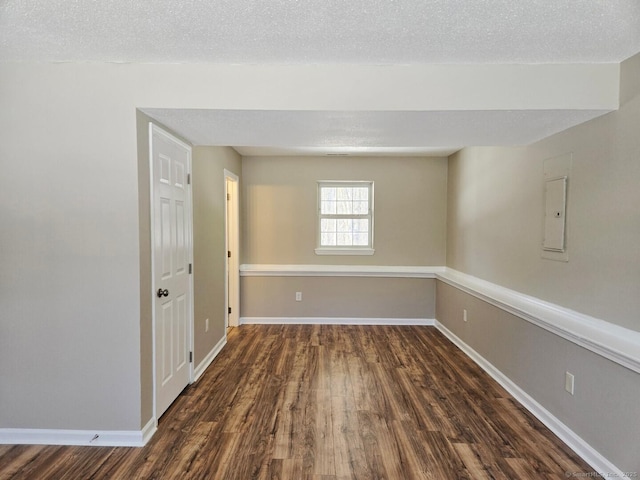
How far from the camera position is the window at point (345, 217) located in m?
5.02

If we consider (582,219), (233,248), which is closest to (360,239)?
(233,248)

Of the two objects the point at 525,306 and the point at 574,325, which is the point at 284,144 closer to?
the point at 525,306

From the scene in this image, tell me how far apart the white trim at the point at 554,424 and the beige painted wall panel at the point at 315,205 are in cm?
184

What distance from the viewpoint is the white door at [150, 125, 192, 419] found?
2.35m

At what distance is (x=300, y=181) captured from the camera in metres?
4.95

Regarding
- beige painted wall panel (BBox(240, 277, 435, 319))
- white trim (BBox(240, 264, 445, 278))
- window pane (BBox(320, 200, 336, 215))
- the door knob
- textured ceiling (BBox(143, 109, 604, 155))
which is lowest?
beige painted wall panel (BBox(240, 277, 435, 319))

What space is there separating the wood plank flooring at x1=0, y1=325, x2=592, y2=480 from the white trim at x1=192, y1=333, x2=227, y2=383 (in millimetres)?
62

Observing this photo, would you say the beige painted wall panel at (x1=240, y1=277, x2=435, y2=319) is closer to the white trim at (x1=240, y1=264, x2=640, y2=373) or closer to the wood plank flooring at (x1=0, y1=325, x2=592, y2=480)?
the white trim at (x1=240, y1=264, x2=640, y2=373)

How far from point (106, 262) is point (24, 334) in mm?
681

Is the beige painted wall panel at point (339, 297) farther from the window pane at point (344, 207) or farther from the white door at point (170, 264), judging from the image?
the white door at point (170, 264)

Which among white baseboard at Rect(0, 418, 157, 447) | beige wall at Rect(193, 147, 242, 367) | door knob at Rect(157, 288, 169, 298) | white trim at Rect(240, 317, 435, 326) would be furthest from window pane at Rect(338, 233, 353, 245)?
white baseboard at Rect(0, 418, 157, 447)

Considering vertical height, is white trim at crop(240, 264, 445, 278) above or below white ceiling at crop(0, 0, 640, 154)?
below

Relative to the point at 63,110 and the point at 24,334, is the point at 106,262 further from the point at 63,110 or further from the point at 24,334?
the point at 63,110

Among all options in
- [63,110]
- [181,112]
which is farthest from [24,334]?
[181,112]
